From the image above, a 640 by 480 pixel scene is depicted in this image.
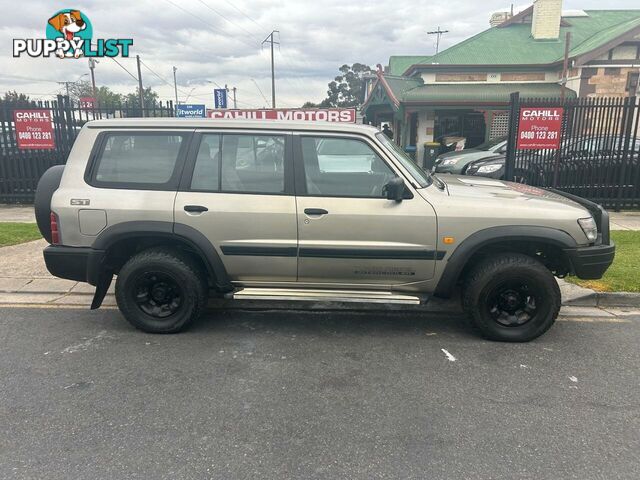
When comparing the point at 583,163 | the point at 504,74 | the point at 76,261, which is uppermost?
the point at 504,74

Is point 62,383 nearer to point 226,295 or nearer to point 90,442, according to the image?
point 90,442

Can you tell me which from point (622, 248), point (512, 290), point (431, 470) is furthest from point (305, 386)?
point (622, 248)

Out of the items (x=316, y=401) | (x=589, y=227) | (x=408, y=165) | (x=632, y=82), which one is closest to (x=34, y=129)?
(x=408, y=165)

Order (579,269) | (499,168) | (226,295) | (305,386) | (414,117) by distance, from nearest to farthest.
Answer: (305,386), (579,269), (226,295), (499,168), (414,117)

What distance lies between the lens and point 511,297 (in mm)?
4070

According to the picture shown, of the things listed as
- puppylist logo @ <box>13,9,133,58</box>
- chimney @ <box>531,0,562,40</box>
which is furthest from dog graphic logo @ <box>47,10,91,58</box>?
chimney @ <box>531,0,562,40</box>

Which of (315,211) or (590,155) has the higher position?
(590,155)

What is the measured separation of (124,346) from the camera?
404 centimetres

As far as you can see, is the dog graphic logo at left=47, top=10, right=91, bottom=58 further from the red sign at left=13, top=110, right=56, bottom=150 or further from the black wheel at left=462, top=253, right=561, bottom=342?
the black wheel at left=462, top=253, right=561, bottom=342

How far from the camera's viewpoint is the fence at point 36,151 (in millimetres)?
10109

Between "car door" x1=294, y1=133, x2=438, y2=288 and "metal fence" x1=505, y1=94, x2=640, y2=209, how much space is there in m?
6.07

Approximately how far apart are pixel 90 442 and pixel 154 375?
2.68 ft

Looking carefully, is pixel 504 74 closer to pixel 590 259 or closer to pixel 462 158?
pixel 462 158

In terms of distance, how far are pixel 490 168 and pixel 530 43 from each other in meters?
17.6
